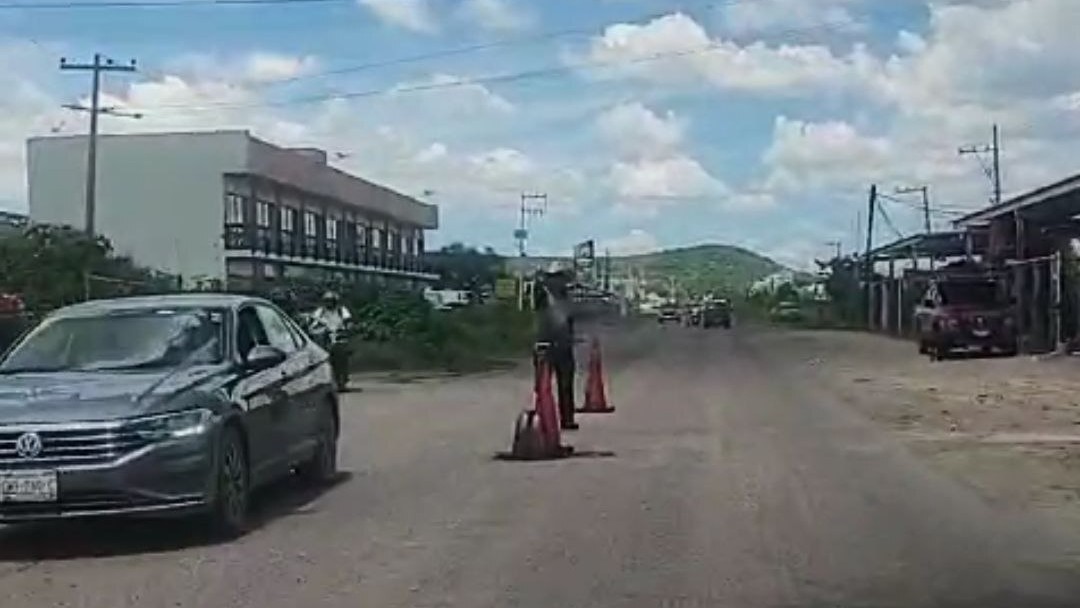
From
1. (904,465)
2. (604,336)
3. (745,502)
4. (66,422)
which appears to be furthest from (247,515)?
(604,336)

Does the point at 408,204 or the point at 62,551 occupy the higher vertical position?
the point at 408,204

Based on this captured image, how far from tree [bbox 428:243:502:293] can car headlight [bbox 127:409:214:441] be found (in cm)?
9218

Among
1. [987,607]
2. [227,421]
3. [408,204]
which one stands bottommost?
[987,607]

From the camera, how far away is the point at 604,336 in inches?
2714

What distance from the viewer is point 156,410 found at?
11.2 m

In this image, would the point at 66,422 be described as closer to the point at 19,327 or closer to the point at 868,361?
the point at 19,327

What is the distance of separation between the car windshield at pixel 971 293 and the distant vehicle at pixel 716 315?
43193 mm

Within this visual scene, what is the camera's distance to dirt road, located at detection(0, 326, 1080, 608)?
960 cm

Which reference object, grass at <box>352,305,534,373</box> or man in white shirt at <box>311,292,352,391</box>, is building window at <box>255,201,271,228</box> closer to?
grass at <box>352,305,534,373</box>

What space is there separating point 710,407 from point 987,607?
1568cm

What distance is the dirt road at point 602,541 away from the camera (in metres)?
9.60

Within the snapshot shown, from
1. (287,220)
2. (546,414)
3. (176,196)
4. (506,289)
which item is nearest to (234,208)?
(176,196)

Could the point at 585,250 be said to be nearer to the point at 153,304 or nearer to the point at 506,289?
the point at 506,289

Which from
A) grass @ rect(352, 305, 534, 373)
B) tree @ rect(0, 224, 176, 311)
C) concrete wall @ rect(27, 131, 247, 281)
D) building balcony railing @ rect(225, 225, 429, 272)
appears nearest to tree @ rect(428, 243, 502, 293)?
building balcony railing @ rect(225, 225, 429, 272)
